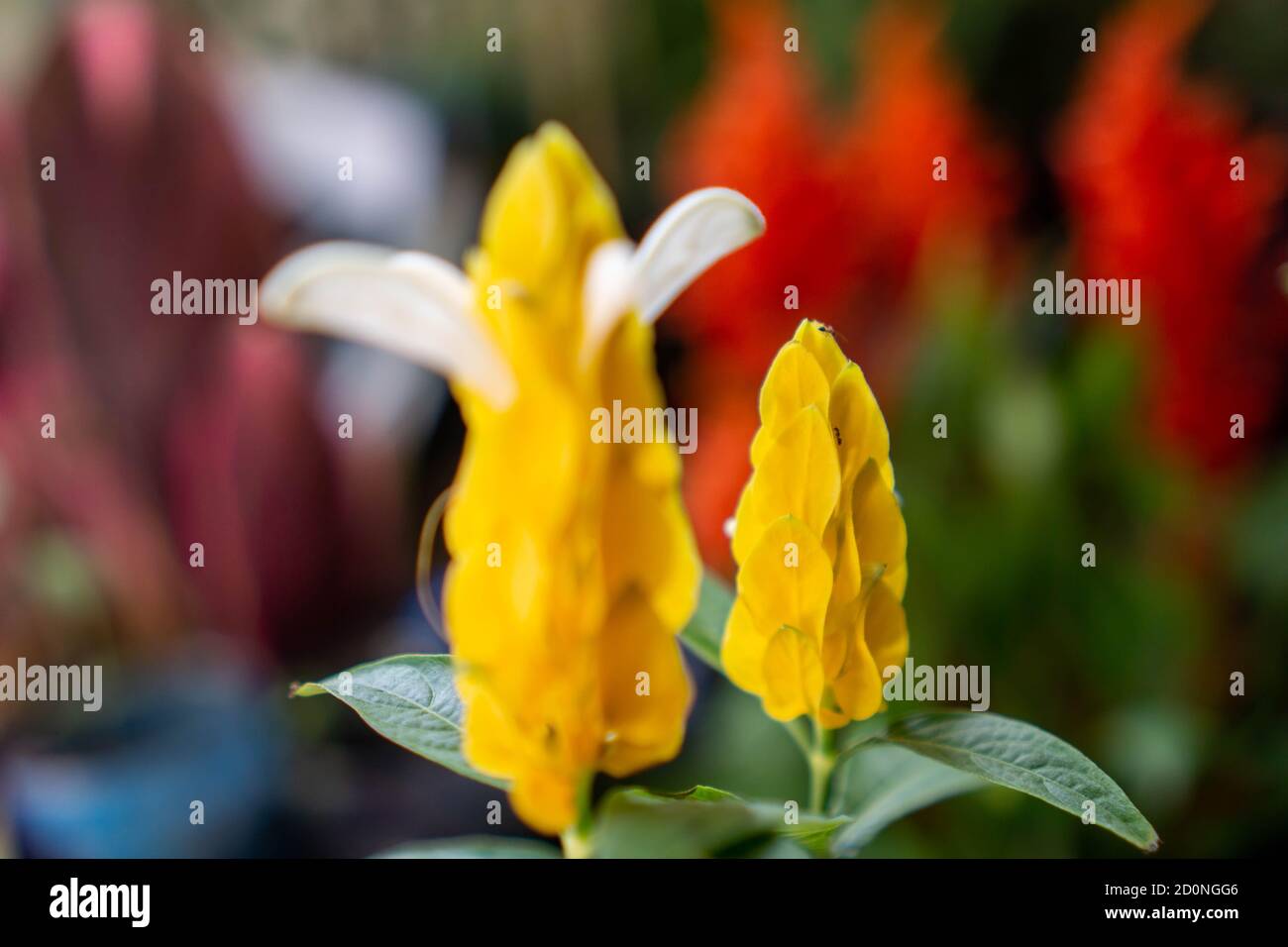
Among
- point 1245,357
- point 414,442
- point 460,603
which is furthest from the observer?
point 414,442

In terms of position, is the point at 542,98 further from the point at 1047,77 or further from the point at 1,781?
the point at 1,781

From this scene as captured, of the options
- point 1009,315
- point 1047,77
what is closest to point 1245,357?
point 1009,315

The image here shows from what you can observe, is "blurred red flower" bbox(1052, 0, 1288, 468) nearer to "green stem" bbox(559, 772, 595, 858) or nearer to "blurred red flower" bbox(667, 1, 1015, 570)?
"blurred red flower" bbox(667, 1, 1015, 570)

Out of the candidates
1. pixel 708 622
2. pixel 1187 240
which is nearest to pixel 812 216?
pixel 1187 240

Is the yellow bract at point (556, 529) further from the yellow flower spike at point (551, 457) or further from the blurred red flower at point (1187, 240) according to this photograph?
the blurred red flower at point (1187, 240)

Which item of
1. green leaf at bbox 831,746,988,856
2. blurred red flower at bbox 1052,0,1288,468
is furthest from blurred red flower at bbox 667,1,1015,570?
green leaf at bbox 831,746,988,856

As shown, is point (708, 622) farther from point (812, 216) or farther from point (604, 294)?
point (812, 216)
